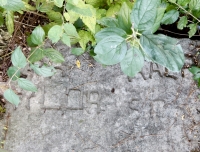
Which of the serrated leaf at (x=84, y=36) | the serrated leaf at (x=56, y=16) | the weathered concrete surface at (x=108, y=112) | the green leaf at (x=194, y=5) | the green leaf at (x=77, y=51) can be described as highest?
the green leaf at (x=194, y=5)

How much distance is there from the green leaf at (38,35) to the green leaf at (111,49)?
0.54 meters

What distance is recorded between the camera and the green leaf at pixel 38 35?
143 cm

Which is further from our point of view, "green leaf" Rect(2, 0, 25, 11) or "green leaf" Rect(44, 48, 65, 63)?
"green leaf" Rect(44, 48, 65, 63)

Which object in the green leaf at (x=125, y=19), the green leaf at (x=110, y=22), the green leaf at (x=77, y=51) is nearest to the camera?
the green leaf at (x=125, y=19)

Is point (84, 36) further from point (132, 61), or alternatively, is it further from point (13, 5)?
point (132, 61)

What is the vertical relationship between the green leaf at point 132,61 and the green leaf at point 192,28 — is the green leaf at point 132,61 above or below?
below

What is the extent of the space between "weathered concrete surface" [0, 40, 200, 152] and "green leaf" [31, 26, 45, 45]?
0.39m

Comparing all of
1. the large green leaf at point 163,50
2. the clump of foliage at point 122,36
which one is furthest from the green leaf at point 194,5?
the large green leaf at point 163,50

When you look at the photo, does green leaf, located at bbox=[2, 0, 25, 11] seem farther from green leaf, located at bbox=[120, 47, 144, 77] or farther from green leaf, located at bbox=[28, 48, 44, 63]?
green leaf, located at bbox=[120, 47, 144, 77]

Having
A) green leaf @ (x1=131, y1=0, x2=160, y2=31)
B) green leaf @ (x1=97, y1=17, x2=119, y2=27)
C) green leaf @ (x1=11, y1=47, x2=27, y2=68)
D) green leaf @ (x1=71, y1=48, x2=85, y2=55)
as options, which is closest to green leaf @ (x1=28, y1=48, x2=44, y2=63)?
green leaf @ (x1=11, y1=47, x2=27, y2=68)

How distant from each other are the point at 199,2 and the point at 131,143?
3.11ft

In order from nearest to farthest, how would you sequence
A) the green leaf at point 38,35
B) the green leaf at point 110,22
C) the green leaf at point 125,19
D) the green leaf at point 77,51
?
the green leaf at point 125,19
the green leaf at point 110,22
the green leaf at point 38,35
the green leaf at point 77,51

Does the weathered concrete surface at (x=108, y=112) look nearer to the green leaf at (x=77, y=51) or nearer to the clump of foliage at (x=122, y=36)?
the green leaf at (x=77, y=51)

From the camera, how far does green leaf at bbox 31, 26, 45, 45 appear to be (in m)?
Result: 1.43
